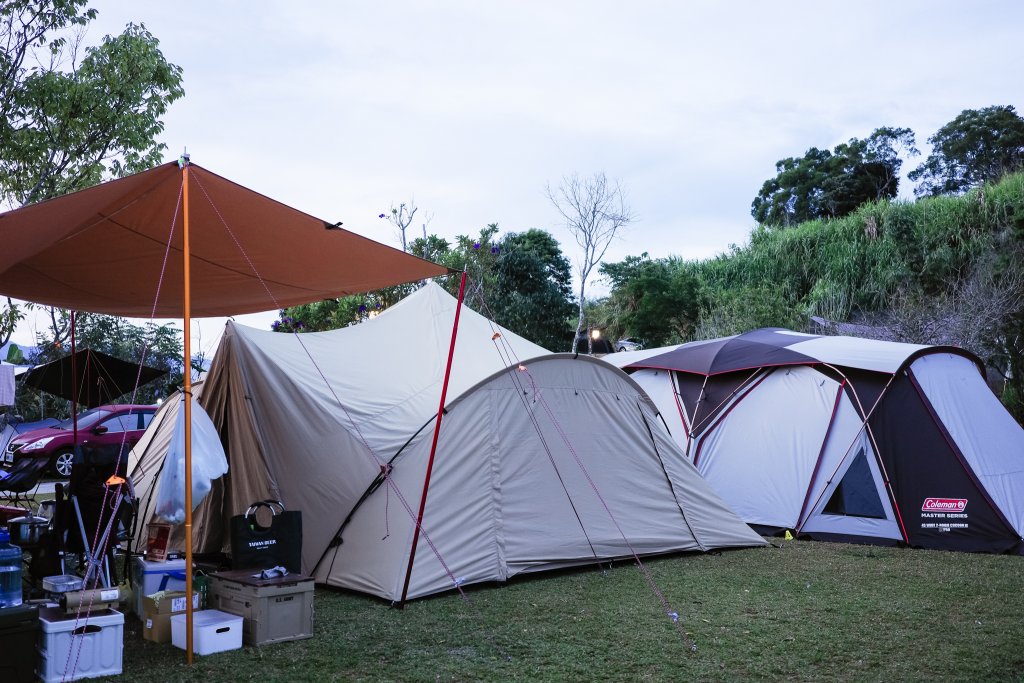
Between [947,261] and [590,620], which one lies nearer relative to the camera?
[590,620]

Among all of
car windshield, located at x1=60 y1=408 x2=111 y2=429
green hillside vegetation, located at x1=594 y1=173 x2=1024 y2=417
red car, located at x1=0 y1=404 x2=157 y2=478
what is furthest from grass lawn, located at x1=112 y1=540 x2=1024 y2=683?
green hillside vegetation, located at x1=594 y1=173 x2=1024 y2=417

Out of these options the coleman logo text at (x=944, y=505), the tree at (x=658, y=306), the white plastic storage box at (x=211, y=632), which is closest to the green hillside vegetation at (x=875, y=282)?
the tree at (x=658, y=306)

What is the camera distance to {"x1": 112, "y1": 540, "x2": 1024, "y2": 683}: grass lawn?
3791mm

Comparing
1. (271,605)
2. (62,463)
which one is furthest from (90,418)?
(271,605)

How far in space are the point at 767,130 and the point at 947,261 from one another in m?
5.94

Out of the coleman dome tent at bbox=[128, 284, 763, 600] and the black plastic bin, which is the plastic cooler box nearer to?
the coleman dome tent at bbox=[128, 284, 763, 600]

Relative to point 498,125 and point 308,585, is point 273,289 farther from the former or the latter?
point 498,125

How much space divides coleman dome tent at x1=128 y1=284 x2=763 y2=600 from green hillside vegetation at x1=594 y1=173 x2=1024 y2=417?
384 inches

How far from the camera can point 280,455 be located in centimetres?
599

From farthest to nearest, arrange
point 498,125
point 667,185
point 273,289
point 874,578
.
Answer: point 667,185, point 498,125, point 273,289, point 874,578

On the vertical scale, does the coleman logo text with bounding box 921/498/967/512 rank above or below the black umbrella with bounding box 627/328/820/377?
below

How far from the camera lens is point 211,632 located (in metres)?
4.10

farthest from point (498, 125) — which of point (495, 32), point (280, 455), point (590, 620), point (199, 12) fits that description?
point (590, 620)

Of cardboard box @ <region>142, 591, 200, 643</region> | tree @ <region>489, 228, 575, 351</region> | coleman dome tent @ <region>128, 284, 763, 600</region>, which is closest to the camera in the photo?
cardboard box @ <region>142, 591, 200, 643</region>
